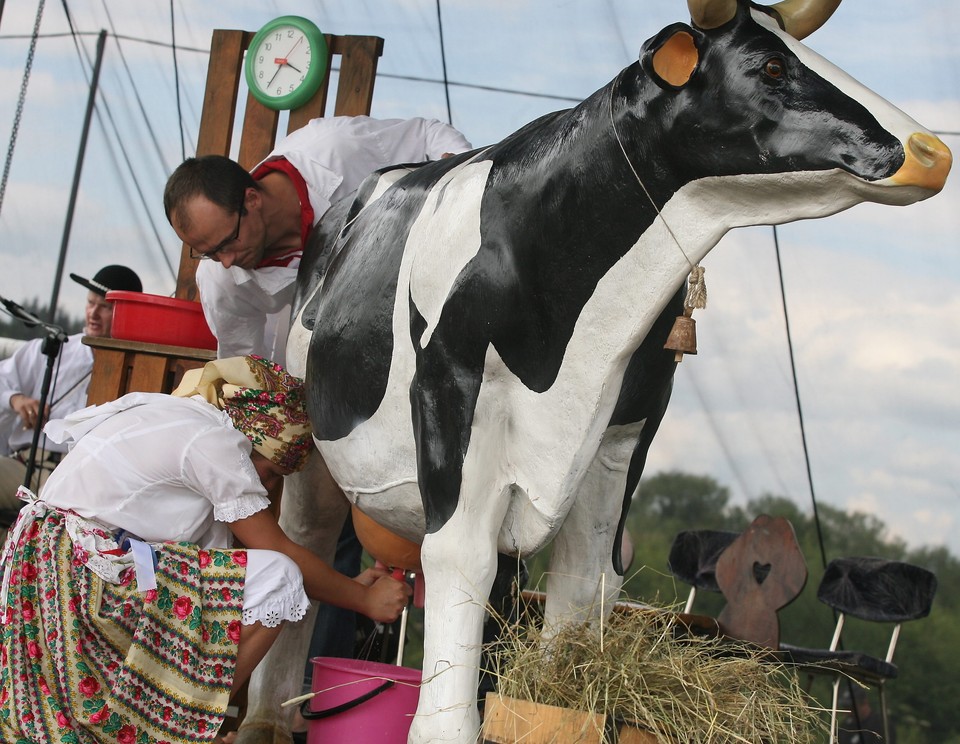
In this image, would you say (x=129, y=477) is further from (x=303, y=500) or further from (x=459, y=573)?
(x=459, y=573)

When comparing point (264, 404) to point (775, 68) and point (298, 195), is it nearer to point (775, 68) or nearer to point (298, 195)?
point (298, 195)

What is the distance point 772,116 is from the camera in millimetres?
1348

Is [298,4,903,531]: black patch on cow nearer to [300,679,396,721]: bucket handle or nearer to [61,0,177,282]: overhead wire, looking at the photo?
[300,679,396,721]: bucket handle

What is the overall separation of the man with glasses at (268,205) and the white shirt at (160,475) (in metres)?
0.41

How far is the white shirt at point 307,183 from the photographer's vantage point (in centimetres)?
244

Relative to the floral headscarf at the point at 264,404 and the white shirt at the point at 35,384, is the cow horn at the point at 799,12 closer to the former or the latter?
the floral headscarf at the point at 264,404

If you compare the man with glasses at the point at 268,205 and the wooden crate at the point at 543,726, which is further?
the man with glasses at the point at 268,205

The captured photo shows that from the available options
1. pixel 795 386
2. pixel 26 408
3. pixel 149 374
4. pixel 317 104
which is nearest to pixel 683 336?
pixel 149 374

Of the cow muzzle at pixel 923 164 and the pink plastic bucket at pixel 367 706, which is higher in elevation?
the cow muzzle at pixel 923 164

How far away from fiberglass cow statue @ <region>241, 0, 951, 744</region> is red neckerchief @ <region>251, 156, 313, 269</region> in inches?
16.0

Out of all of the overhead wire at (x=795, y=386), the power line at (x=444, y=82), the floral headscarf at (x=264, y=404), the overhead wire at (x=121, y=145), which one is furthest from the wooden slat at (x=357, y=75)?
the overhead wire at (x=121, y=145)

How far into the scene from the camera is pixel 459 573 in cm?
163

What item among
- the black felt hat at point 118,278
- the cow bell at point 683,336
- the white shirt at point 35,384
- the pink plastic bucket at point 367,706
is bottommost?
the pink plastic bucket at point 367,706

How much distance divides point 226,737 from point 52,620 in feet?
1.98
